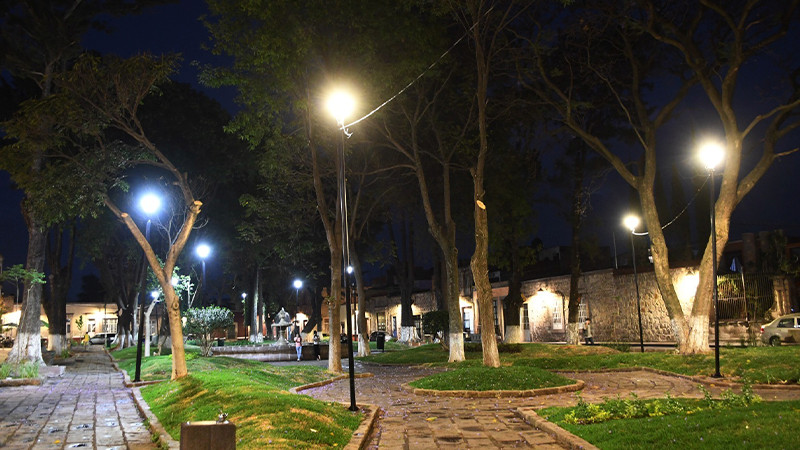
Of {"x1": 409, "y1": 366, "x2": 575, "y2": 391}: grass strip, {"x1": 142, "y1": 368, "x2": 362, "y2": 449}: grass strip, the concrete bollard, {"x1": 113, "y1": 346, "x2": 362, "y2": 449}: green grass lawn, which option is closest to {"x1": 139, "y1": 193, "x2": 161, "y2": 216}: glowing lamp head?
{"x1": 113, "y1": 346, "x2": 362, "y2": 449}: green grass lawn

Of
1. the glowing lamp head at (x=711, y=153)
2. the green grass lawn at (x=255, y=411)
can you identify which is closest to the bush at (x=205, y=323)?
the green grass lawn at (x=255, y=411)

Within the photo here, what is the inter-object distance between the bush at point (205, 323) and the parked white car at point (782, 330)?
23134mm

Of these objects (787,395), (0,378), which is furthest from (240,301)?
(787,395)

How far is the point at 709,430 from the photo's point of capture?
7105 millimetres

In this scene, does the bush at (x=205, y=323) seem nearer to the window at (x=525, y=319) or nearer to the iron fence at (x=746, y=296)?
the window at (x=525, y=319)

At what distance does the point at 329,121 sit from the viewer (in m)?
22.4

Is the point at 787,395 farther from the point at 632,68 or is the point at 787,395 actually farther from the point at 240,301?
the point at 240,301

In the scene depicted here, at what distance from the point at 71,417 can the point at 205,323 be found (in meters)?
18.6

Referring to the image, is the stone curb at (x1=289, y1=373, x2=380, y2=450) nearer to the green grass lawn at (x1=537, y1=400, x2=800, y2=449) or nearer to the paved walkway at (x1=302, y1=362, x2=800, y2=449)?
the paved walkway at (x1=302, y1=362, x2=800, y2=449)

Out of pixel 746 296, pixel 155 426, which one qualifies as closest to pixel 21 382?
pixel 155 426

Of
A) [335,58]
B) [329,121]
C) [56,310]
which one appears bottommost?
[56,310]

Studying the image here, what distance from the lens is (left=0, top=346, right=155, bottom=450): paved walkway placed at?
948cm

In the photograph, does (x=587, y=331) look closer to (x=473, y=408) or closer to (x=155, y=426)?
(x=473, y=408)

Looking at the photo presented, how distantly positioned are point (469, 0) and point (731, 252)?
821 inches
